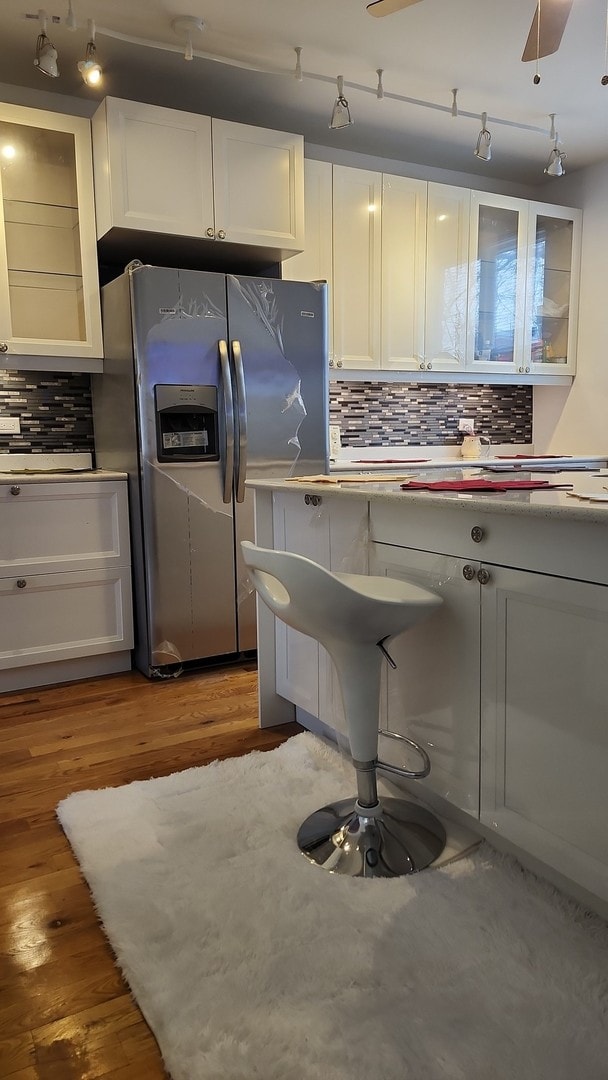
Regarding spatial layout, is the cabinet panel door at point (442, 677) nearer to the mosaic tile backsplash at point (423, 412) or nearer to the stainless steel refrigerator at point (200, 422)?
the stainless steel refrigerator at point (200, 422)

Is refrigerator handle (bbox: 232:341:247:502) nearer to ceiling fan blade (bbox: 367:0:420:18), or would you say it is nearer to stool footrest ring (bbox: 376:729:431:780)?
ceiling fan blade (bbox: 367:0:420:18)

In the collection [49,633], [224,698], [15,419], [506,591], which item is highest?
[15,419]

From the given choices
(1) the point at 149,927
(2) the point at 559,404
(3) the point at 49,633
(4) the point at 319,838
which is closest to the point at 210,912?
(1) the point at 149,927

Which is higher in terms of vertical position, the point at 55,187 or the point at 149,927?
the point at 55,187

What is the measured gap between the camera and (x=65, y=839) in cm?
189

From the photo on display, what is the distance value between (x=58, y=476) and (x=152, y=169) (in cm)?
135

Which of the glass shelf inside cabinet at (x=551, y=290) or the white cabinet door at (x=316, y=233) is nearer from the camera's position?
the white cabinet door at (x=316, y=233)

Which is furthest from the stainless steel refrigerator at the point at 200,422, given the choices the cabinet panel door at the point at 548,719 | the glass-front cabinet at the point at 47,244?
the cabinet panel door at the point at 548,719

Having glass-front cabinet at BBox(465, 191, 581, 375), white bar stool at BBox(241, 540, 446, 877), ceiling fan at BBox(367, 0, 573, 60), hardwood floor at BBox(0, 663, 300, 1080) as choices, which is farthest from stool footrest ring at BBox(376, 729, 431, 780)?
glass-front cabinet at BBox(465, 191, 581, 375)

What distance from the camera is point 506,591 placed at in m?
1.49

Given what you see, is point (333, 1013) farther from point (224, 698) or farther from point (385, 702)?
point (224, 698)

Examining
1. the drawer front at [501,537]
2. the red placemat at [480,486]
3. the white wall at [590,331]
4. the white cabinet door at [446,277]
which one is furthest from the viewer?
the white wall at [590,331]

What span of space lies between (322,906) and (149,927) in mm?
362

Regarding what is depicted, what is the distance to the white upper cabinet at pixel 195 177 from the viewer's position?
3.02 metres
